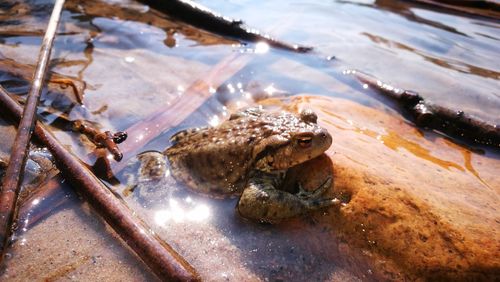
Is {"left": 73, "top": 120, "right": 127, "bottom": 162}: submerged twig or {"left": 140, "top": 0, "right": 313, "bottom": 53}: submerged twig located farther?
{"left": 140, "top": 0, "right": 313, "bottom": 53}: submerged twig

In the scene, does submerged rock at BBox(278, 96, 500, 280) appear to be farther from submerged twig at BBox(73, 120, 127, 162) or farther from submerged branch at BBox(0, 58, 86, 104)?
submerged branch at BBox(0, 58, 86, 104)

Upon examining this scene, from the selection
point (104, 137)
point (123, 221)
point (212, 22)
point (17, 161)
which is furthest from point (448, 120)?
point (17, 161)

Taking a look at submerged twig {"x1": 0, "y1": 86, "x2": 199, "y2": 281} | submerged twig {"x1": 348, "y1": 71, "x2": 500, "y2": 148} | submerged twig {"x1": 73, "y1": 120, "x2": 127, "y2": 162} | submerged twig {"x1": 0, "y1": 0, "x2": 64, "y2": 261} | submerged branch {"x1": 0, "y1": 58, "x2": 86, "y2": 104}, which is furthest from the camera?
submerged branch {"x1": 0, "y1": 58, "x2": 86, "y2": 104}

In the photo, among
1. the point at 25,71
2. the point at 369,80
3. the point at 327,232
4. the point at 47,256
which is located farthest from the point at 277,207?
the point at 25,71

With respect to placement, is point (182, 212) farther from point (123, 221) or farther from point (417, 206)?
point (417, 206)

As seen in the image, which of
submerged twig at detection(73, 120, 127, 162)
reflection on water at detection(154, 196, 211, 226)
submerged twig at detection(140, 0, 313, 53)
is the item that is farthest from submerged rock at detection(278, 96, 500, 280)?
submerged twig at detection(140, 0, 313, 53)

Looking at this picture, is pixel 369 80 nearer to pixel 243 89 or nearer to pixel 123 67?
pixel 243 89
